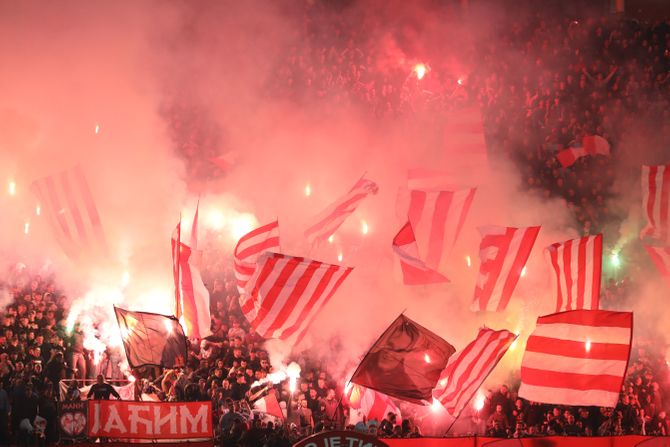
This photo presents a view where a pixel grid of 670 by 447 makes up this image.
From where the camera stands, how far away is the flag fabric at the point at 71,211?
38.8 feet

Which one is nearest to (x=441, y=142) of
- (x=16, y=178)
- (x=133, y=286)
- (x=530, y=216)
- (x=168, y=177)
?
(x=530, y=216)

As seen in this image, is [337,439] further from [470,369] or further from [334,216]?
[334,216]

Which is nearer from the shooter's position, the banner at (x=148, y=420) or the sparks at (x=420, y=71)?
the banner at (x=148, y=420)

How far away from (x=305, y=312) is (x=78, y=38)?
6959 millimetres

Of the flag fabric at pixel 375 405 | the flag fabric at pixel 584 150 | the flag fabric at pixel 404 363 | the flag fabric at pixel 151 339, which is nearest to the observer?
the flag fabric at pixel 404 363

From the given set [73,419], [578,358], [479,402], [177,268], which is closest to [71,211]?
[177,268]

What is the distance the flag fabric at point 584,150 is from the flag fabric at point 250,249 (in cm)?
588

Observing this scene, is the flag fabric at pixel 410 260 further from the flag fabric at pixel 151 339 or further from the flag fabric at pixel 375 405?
the flag fabric at pixel 151 339

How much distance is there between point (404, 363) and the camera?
834cm

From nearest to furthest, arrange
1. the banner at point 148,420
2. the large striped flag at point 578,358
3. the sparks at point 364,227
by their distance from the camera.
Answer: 1. the banner at point 148,420
2. the large striped flag at point 578,358
3. the sparks at point 364,227

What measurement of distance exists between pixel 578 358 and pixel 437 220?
3680 mm

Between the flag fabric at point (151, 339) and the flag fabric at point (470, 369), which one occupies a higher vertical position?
the flag fabric at point (151, 339)

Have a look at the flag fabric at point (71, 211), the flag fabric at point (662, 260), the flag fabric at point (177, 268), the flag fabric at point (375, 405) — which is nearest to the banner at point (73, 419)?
the flag fabric at point (177, 268)

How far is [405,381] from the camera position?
8.34m
